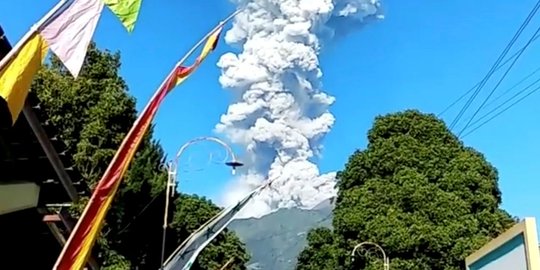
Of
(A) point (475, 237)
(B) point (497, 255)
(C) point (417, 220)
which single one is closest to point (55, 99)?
(C) point (417, 220)

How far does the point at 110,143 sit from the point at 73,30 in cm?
1949

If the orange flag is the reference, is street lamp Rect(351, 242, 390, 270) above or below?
above

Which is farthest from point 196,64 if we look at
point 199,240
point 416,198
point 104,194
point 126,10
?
point 416,198

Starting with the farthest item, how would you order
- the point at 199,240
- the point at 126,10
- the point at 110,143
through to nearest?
the point at 110,143 → the point at 199,240 → the point at 126,10

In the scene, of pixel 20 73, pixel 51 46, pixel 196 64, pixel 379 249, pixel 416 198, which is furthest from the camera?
pixel 416 198

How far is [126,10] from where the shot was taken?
5137 millimetres

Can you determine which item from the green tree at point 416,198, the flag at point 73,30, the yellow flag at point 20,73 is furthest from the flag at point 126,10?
the green tree at point 416,198

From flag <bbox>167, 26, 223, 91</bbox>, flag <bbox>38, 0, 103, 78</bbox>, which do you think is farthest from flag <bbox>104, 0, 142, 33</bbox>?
flag <bbox>167, 26, 223, 91</bbox>

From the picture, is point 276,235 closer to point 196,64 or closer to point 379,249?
point 379,249

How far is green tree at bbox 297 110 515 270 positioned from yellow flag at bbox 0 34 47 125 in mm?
20710

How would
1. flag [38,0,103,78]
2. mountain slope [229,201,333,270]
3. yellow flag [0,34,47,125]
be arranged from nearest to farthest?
yellow flag [0,34,47,125], flag [38,0,103,78], mountain slope [229,201,333,270]

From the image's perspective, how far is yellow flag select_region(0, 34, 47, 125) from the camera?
14.9 ft

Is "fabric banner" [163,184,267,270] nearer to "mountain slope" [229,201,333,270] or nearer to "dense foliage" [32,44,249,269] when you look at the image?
"dense foliage" [32,44,249,269]

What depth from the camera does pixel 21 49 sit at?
15.4 ft
